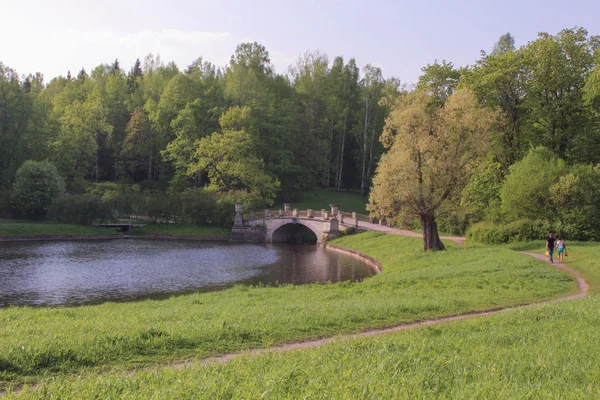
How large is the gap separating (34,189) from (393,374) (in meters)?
62.8

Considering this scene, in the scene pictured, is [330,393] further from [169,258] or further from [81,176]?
[81,176]

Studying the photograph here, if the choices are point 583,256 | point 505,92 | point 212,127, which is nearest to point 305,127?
point 212,127

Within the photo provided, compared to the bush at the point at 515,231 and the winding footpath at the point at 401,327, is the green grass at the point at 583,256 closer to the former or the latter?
the winding footpath at the point at 401,327

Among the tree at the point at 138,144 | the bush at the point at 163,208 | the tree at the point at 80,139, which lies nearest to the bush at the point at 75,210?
the bush at the point at 163,208

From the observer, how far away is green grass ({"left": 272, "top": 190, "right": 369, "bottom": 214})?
7719 cm

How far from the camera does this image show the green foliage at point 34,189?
59.6 m

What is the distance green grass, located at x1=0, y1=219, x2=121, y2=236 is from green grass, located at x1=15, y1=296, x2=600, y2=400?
51763 millimetres

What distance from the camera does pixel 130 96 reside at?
94.8 meters

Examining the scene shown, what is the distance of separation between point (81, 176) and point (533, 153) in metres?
63.0

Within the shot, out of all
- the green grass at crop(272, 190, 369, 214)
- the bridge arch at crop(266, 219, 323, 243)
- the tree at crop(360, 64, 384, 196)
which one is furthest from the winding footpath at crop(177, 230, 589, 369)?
the tree at crop(360, 64, 384, 196)

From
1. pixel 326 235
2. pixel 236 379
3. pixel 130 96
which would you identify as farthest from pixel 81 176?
pixel 236 379

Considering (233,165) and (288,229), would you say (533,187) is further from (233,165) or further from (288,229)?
(233,165)

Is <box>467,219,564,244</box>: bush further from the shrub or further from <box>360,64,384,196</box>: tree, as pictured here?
<box>360,64,384,196</box>: tree

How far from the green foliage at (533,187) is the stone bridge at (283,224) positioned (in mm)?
22380
